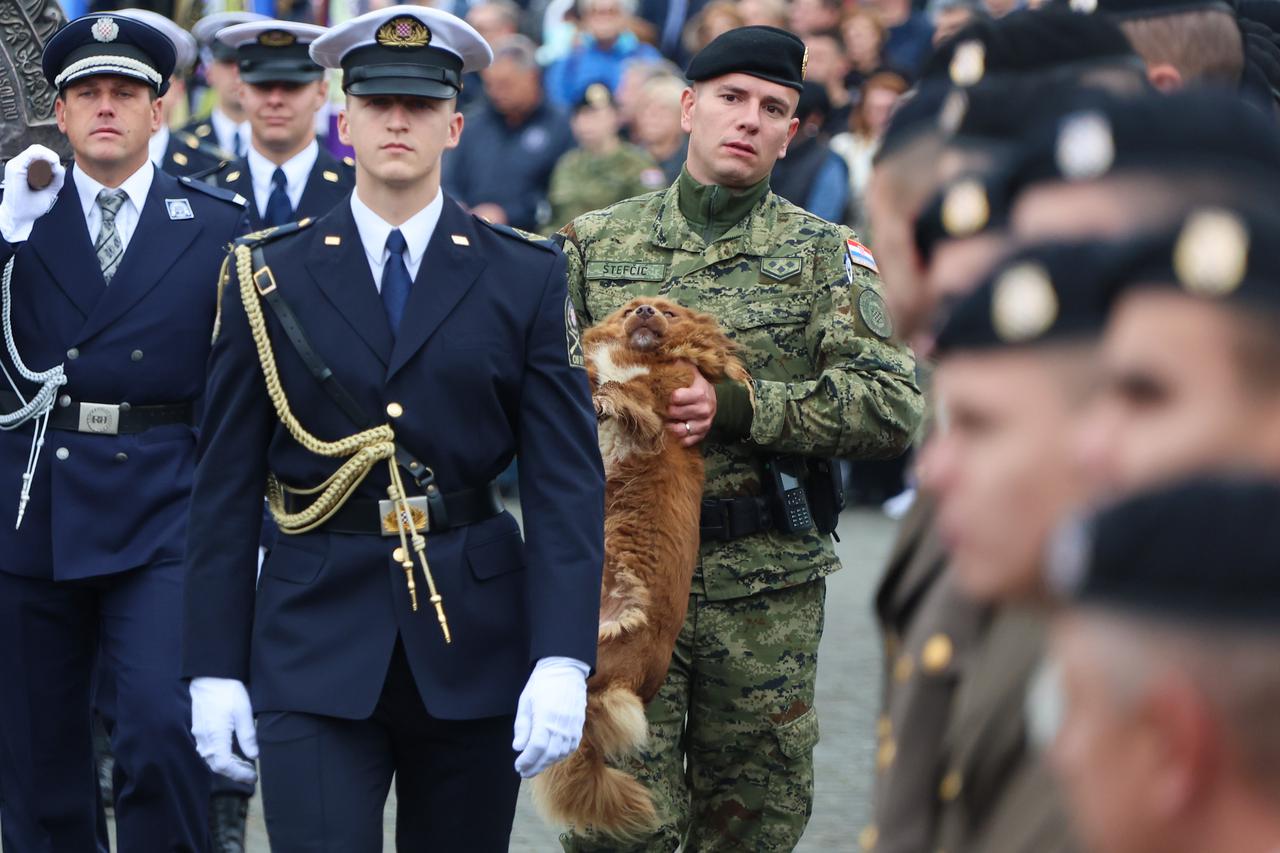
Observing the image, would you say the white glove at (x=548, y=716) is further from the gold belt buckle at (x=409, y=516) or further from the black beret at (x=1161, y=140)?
the black beret at (x=1161, y=140)

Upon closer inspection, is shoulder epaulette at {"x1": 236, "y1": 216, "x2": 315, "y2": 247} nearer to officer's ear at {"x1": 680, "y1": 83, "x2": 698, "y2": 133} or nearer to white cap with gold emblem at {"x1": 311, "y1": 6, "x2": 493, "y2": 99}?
white cap with gold emblem at {"x1": 311, "y1": 6, "x2": 493, "y2": 99}

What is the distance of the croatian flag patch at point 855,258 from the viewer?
4992mm

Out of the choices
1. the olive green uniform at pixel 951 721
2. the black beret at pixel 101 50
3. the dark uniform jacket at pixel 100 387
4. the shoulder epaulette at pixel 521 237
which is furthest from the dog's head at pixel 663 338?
the olive green uniform at pixel 951 721

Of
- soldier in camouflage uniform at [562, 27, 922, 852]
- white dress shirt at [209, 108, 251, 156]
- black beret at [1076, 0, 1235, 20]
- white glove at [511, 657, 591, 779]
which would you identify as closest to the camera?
black beret at [1076, 0, 1235, 20]

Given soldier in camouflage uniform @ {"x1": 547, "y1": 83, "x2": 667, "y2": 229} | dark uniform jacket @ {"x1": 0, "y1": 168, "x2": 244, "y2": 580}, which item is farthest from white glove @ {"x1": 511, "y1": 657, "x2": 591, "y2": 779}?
soldier in camouflage uniform @ {"x1": 547, "y1": 83, "x2": 667, "y2": 229}

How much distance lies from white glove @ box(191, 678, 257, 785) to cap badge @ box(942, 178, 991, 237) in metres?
2.35

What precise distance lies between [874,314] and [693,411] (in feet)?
1.92

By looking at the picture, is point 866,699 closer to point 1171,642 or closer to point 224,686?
point 224,686

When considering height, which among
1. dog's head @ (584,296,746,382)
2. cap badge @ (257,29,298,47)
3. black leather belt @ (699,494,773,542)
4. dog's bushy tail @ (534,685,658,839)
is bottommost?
dog's bushy tail @ (534,685,658,839)

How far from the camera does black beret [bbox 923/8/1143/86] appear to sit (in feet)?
8.48

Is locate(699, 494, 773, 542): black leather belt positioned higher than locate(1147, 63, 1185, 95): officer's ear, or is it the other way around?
locate(1147, 63, 1185, 95): officer's ear

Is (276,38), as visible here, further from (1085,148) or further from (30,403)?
(1085,148)

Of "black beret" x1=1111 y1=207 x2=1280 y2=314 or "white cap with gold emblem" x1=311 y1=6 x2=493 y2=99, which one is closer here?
"black beret" x1=1111 y1=207 x2=1280 y2=314

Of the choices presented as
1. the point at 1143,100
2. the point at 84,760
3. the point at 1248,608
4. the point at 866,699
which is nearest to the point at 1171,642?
the point at 1248,608
